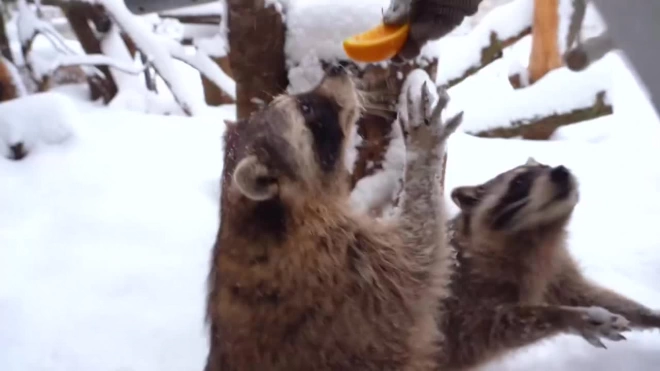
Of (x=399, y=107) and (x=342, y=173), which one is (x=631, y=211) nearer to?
(x=399, y=107)

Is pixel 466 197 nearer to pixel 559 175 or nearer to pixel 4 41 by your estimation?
pixel 559 175

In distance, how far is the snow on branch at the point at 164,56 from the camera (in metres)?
4.55

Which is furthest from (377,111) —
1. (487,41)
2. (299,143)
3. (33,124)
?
(487,41)

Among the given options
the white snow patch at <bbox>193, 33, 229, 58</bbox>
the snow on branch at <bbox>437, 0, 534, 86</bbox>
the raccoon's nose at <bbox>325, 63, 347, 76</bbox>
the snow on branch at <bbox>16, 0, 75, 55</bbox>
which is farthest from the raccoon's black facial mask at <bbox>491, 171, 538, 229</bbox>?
the snow on branch at <bbox>16, 0, 75, 55</bbox>

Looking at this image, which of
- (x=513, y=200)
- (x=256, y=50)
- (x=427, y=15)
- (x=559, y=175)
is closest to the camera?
(x=427, y=15)

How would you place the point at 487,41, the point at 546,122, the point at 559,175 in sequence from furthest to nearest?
1. the point at 487,41
2. the point at 546,122
3. the point at 559,175

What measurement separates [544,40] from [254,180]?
3774mm

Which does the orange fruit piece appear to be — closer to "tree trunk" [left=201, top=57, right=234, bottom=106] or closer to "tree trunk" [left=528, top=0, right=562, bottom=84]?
"tree trunk" [left=201, top=57, right=234, bottom=106]

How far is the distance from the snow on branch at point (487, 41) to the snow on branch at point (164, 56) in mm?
1376

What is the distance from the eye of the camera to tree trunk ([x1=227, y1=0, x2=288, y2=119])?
7.36 ft

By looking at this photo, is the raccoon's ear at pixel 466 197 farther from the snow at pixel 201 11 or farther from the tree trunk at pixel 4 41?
the tree trunk at pixel 4 41

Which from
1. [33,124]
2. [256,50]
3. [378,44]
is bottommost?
[33,124]

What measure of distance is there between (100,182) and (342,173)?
1677 millimetres

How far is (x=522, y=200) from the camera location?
7.05 feet
